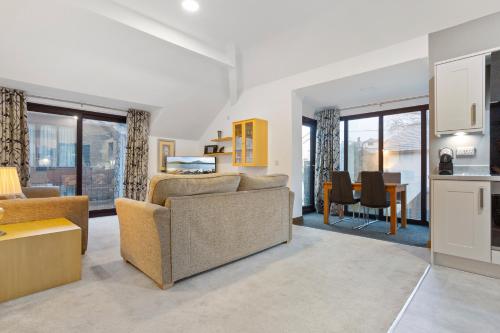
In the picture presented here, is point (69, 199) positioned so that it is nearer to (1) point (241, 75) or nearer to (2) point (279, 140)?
(2) point (279, 140)

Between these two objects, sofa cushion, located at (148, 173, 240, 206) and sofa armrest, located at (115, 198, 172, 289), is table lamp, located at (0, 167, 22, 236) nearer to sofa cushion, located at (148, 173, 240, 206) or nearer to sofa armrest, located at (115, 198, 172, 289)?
sofa armrest, located at (115, 198, 172, 289)

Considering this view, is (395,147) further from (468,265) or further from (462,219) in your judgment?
(468,265)

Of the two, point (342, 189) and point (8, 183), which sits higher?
point (8, 183)

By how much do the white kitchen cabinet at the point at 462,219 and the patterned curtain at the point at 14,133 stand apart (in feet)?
18.2

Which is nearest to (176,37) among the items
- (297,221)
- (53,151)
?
(53,151)

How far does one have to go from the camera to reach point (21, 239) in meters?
1.87

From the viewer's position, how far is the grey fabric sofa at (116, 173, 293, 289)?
6.50ft


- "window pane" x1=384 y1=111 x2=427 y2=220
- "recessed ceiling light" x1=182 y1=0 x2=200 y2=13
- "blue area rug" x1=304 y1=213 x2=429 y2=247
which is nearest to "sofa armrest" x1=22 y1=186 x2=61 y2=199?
"recessed ceiling light" x1=182 y1=0 x2=200 y2=13

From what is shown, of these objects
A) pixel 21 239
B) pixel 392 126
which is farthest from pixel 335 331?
pixel 392 126

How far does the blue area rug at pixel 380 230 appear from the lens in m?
3.45

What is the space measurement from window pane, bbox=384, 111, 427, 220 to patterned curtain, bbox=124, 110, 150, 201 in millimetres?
4911

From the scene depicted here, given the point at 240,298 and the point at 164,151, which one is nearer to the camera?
the point at 240,298

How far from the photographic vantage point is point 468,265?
2381mm

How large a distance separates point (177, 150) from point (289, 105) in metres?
3.00
